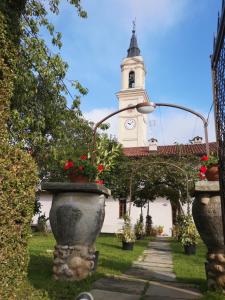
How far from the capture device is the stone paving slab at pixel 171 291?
3.88 meters

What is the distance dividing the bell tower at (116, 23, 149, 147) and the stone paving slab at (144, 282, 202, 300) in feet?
112

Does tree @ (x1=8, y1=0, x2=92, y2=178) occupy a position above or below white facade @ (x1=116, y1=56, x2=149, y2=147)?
below

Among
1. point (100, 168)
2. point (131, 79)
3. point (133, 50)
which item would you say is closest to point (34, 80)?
point (100, 168)

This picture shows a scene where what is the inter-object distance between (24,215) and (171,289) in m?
2.40

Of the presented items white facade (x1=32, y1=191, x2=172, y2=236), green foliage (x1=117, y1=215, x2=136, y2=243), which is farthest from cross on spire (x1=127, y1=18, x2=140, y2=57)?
green foliage (x1=117, y1=215, x2=136, y2=243)

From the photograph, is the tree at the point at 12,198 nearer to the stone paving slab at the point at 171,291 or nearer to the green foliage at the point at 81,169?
the stone paving slab at the point at 171,291

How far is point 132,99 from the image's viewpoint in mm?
40281

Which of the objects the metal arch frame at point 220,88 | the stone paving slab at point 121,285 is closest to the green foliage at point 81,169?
the stone paving slab at point 121,285

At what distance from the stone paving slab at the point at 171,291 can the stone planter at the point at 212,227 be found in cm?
30

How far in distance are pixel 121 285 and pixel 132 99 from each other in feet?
121

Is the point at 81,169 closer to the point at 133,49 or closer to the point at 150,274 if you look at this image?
the point at 150,274

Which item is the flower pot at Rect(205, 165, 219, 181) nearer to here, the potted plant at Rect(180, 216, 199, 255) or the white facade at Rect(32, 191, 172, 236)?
the potted plant at Rect(180, 216, 199, 255)

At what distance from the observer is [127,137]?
39.2 meters

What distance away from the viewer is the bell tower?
39.1 m
